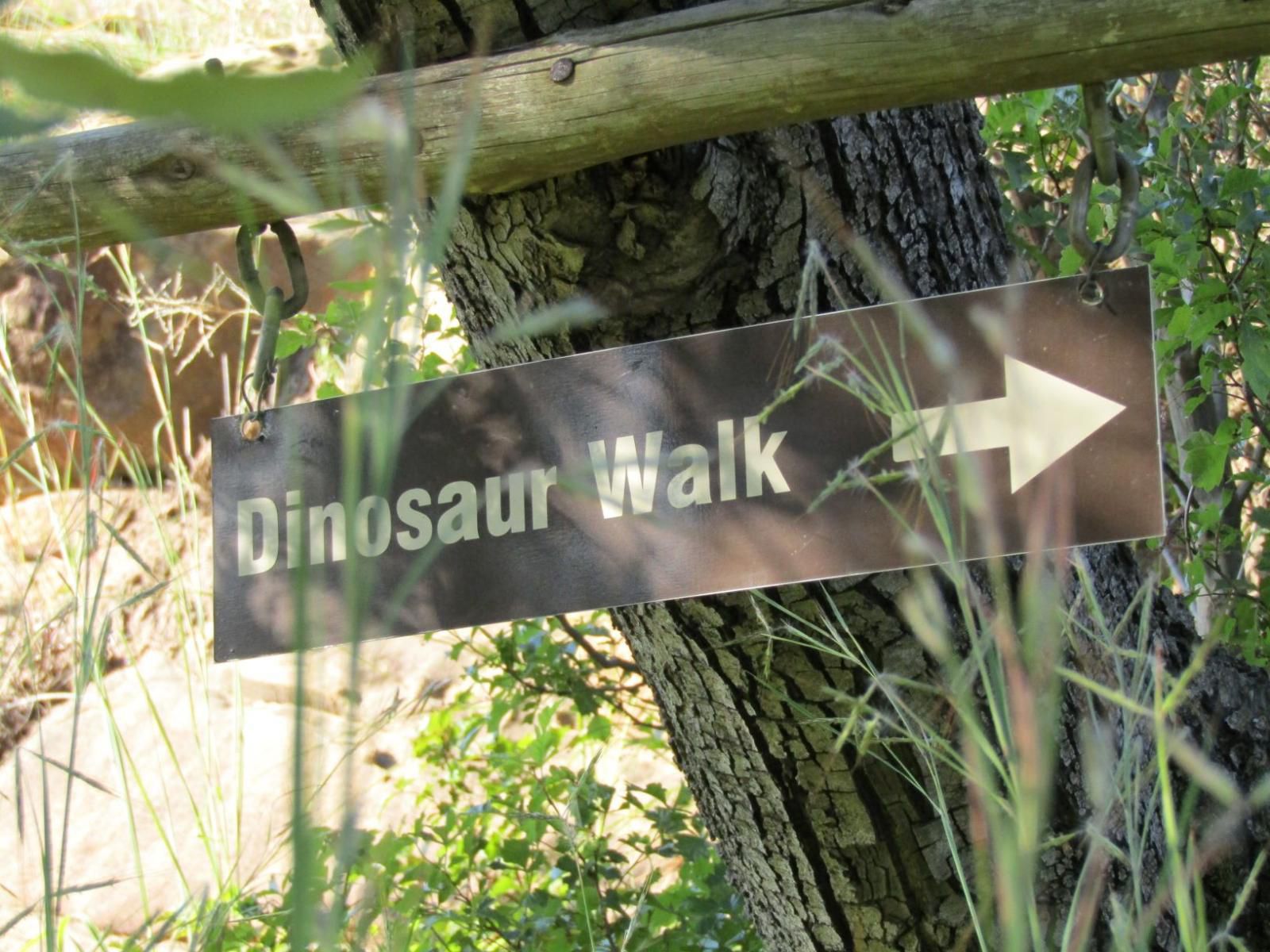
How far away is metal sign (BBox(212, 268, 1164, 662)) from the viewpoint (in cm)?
101

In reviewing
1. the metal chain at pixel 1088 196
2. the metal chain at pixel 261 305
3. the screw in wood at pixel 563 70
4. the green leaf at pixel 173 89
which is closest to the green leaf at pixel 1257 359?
the metal chain at pixel 1088 196

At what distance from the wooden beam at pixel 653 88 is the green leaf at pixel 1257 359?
64cm

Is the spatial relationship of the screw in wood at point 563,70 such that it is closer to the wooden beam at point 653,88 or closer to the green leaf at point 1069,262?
the wooden beam at point 653,88

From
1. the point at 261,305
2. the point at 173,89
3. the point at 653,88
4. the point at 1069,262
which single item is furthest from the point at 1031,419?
the point at 173,89

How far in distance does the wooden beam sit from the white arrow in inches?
9.7

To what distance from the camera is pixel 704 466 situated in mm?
1100

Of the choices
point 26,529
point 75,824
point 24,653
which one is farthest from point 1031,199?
point 26,529

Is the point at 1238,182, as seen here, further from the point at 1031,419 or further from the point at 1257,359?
the point at 1031,419

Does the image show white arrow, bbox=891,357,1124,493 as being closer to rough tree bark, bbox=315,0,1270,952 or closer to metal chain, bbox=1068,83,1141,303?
metal chain, bbox=1068,83,1141,303

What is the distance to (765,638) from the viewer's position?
4.19 ft

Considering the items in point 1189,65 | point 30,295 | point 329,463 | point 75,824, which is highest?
point 30,295

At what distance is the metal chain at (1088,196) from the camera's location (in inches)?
39.0

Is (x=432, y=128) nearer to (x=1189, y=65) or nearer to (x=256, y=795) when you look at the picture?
(x=1189, y=65)

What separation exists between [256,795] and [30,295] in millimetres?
2372
